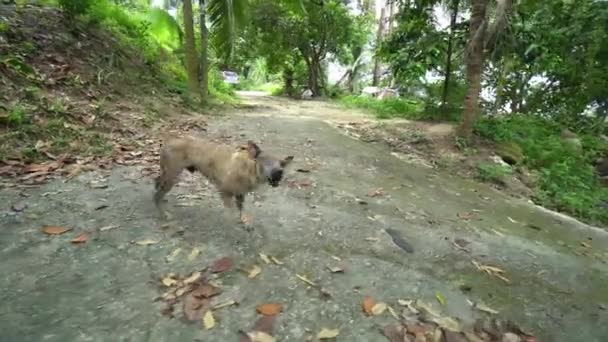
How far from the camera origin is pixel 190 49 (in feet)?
34.9

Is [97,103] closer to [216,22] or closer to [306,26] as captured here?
[216,22]

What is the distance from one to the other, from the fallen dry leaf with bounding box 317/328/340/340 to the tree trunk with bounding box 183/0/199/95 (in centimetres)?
925

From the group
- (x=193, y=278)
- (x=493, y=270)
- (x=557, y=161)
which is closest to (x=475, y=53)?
(x=557, y=161)

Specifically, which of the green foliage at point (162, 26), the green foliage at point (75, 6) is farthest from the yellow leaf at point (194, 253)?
the green foliage at point (162, 26)

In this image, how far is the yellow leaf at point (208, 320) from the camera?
2.59 meters

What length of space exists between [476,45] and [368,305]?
7.35 metres

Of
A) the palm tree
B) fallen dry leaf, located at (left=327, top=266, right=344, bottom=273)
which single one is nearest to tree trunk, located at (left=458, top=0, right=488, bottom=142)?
the palm tree

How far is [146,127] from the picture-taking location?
7371mm

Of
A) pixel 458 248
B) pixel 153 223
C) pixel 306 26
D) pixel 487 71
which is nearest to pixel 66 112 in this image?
pixel 153 223

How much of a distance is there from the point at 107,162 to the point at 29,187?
112cm

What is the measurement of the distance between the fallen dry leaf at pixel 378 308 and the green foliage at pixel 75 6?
8879 millimetres

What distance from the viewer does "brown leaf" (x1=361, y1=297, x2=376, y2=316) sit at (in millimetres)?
2887

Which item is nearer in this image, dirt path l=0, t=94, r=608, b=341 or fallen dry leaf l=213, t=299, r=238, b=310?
dirt path l=0, t=94, r=608, b=341

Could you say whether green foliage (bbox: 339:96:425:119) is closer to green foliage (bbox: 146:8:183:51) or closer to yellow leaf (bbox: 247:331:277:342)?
green foliage (bbox: 146:8:183:51)
